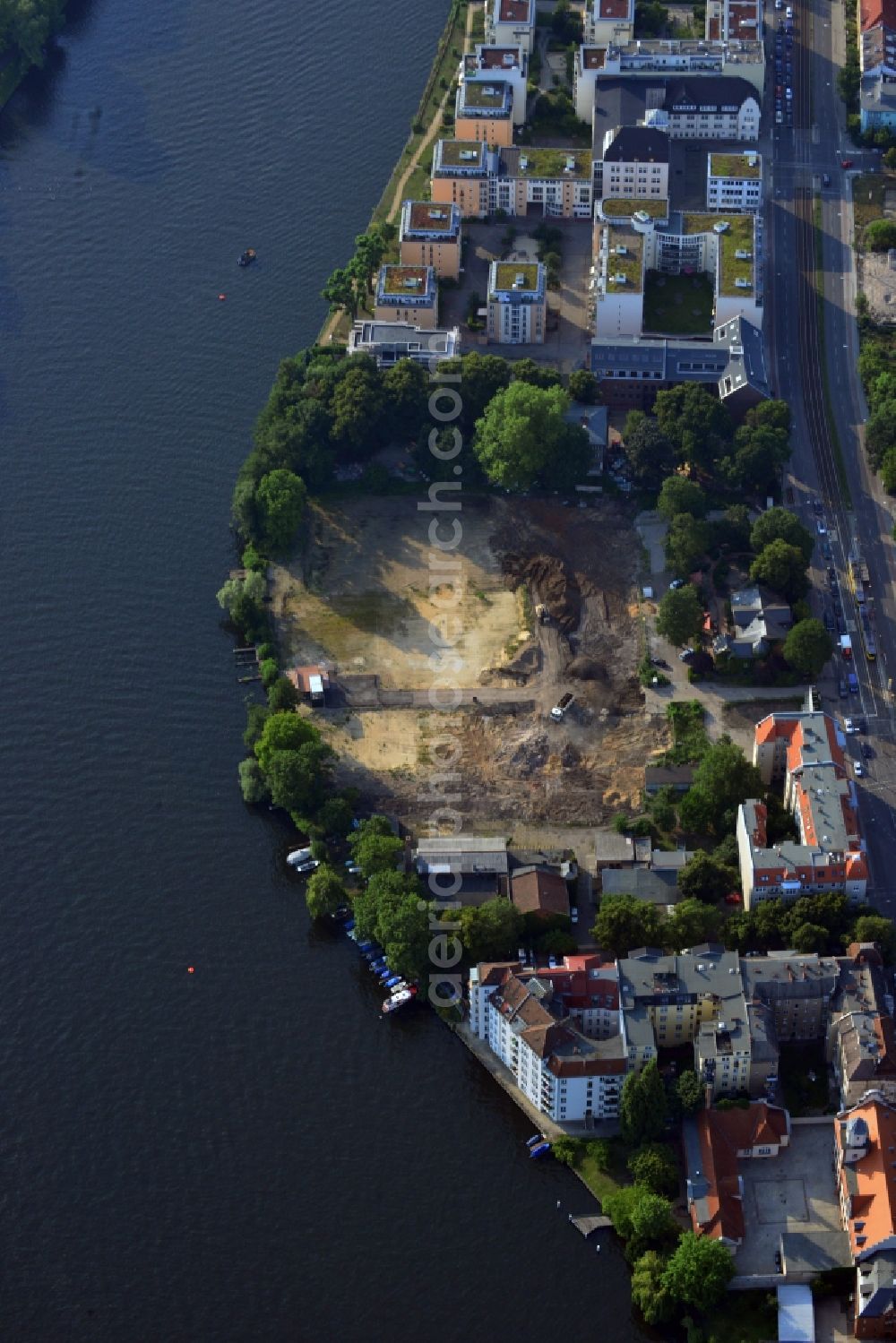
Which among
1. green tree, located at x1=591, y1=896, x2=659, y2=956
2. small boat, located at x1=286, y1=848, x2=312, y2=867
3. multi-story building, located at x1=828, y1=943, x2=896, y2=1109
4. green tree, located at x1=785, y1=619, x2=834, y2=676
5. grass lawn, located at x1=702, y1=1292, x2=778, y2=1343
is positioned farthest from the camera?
green tree, located at x1=785, y1=619, x2=834, y2=676

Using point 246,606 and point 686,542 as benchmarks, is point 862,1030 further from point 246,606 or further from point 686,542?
point 246,606

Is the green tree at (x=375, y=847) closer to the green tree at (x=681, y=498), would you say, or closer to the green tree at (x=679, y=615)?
the green tree at (x=679, y=615)

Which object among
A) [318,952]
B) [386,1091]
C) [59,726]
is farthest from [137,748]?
[386,1091]

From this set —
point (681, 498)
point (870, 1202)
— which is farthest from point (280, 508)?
point (870, 1202)

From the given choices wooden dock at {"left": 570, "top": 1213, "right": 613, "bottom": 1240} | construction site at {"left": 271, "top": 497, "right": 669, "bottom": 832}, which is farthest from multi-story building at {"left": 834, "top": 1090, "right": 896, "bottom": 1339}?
construction site at {"left": 271, "top": 497, "right": 669, "bottom": 832}

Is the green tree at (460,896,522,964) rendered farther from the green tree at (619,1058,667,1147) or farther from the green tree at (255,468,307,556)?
the green tree at (255,468,307,556)

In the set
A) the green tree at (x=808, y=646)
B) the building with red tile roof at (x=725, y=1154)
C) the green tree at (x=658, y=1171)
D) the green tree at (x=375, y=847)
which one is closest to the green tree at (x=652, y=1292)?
the building with red tile roof at (x=725, y=1154)

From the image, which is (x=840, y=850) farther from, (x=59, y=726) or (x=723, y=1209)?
(x=59, y=726)
